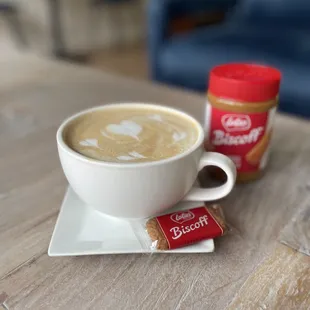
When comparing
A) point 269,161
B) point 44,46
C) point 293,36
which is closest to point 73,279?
point 269,161

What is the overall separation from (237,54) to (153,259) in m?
1.02

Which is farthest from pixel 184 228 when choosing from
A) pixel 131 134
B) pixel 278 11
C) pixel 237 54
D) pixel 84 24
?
pixel 84 24

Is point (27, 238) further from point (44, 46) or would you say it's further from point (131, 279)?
point (44, 46)

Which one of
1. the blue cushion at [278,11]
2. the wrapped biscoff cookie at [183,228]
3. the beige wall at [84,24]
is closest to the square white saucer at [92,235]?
the wrapped biscoff cookie at [183,228]

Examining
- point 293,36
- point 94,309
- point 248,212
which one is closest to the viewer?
point 94,309

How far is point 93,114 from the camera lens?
17.0 inches

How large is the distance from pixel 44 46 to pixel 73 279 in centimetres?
279

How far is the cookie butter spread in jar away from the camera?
17.0 inches

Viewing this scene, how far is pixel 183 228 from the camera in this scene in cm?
36

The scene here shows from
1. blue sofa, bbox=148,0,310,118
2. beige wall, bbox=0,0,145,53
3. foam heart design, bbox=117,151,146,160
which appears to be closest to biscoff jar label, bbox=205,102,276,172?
foam heart design, bbox=117,151,146,160

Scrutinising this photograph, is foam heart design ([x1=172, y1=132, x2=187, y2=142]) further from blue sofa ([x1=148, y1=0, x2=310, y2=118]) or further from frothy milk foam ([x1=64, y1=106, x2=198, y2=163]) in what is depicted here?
blue sofa ([x1=148, y1=0, x2=310, y2=118])

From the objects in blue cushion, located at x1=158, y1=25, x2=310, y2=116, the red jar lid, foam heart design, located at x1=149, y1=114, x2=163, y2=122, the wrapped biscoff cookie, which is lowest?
blue cushion, located at x1=158, y1=25, x2=310, y2=116

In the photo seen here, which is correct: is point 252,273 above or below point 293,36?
above

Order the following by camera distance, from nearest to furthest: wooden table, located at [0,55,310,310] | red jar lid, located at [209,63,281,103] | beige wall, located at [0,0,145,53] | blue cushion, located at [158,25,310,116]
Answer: wooden table, located at [0,55,310,310] → red jar lid, located at [209,63,281,103] → blue cushion, located at [158,25,310,116] → beige wall, located at [0,0,145,53]
